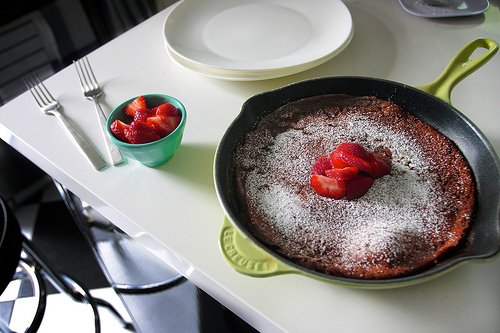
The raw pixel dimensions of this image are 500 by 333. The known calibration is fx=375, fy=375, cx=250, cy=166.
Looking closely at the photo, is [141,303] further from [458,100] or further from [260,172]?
[458,100]

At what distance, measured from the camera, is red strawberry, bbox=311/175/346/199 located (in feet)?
2.19

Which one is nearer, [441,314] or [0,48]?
[441,314]

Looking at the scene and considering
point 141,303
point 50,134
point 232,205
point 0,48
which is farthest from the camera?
point 0,48

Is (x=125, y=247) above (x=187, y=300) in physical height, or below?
above

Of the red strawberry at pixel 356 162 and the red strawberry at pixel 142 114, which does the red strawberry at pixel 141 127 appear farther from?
the red strawberry at pixel 356 162

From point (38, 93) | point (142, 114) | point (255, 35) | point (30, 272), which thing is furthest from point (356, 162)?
point (30, 272)

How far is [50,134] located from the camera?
35.1 inches

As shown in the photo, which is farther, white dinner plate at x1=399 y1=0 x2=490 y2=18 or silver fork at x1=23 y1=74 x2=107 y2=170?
white dinner plate at x1=399 y1=0 x2=490 y2=18

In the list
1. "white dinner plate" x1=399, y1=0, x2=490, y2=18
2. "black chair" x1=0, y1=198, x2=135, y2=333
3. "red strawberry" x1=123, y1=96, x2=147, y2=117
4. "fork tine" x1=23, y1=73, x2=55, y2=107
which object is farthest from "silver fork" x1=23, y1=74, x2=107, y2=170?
"white dinner plate" x1=399, y1=0, x2=490, y2=18

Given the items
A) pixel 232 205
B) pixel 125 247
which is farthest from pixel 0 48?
pixel 232 205

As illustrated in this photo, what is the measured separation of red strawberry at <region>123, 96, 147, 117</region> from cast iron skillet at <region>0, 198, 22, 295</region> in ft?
1.37

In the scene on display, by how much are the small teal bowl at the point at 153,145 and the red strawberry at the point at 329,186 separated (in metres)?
0.29

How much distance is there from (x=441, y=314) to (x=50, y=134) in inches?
34.7

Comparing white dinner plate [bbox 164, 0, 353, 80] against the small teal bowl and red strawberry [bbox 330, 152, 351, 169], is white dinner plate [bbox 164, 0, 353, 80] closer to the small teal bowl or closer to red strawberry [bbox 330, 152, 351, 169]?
the small teal bowl
